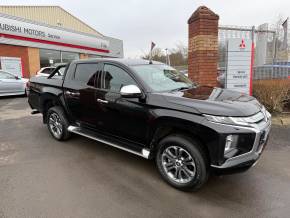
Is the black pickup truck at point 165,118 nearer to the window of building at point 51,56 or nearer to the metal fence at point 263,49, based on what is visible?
the metal fence at point 263,49

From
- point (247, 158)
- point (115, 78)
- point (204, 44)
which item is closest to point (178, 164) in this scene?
point (247, 158)

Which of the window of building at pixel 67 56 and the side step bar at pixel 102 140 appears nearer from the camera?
the side step bar at pixel 102 140

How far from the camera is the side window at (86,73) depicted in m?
4.26

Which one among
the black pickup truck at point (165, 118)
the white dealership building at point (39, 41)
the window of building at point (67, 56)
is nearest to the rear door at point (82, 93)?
the black pickup truck at point (165, 118)

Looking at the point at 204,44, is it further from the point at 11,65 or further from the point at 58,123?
the point at 11,65

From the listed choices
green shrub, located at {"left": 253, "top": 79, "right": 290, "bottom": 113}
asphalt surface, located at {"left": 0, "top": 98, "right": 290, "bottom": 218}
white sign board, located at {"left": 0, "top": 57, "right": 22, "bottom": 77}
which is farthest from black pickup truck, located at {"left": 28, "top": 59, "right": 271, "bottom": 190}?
white sign board, located at {"left": 0, "top": 57, "right": 22, "bottom": 77}

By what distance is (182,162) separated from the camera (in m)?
3.11

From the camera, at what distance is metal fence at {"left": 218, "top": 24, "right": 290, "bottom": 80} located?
7082 millimetres

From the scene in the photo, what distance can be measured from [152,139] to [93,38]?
22.7 m

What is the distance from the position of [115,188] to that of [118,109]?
119cm

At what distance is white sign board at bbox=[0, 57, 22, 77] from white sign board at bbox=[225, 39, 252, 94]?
15101 millimetres

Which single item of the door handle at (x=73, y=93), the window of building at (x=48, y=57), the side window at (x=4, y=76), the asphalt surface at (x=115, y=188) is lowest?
the asphalt surface at (x=115, y=188)

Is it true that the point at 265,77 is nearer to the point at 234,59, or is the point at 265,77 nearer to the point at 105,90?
the point at 234,59

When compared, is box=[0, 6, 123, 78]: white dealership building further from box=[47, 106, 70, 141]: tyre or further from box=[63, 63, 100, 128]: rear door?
box=[63, 63, 100, 128]: rear door
